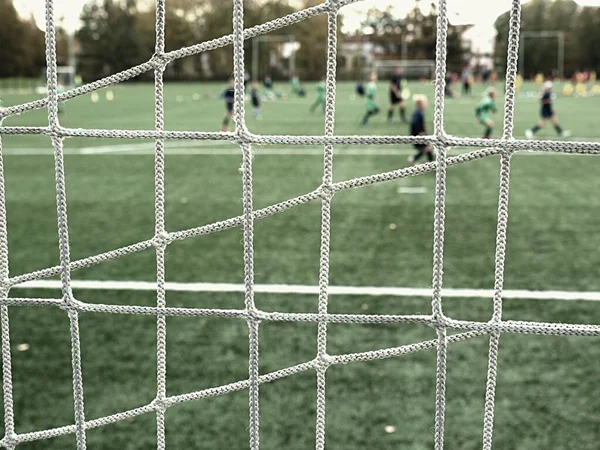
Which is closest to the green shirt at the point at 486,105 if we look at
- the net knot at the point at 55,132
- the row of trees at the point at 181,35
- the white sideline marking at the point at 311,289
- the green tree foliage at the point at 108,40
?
the white sideline marking at the point at 311,289

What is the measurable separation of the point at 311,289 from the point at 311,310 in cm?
51

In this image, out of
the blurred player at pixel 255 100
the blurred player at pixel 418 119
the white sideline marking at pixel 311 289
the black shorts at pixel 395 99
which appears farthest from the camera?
the blurred player at pixel 255 100

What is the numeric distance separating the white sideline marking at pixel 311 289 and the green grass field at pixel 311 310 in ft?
0.39

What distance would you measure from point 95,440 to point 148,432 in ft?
0.76

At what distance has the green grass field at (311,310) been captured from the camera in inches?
151

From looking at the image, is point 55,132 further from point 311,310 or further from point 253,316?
point 311,310

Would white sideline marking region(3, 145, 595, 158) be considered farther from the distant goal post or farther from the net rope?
the distant goal post

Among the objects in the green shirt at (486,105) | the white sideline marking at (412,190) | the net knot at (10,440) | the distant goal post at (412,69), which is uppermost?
the distant goal post at (412,69)

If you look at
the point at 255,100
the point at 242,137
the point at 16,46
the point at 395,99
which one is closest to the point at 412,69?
the point at 16,46

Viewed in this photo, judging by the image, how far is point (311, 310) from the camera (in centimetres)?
548

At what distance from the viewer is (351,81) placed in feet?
214

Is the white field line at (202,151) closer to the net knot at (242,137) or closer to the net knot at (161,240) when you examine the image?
the net knot at (161,240)

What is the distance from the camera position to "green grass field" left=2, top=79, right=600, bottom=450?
12.6ft

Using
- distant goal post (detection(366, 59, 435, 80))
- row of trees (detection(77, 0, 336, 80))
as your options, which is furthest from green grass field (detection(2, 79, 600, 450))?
row of trees (detection(77, 0, 336, 80))
